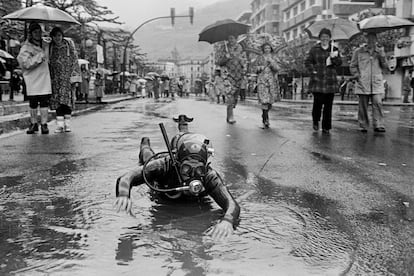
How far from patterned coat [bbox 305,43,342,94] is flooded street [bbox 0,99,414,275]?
3.10 m

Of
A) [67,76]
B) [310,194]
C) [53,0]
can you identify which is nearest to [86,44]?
[53,0]

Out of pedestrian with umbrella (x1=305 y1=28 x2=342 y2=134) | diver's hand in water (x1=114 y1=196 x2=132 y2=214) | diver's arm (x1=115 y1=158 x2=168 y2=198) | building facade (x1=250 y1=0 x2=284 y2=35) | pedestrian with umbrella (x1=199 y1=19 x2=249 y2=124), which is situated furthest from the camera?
building facade (x1=250 y1=0 x2=284 y2=35)

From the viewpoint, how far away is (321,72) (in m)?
9.66

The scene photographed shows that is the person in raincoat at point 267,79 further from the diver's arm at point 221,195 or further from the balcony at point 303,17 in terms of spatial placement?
the balcony at point 303,17

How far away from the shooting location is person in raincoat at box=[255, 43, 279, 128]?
1054cm

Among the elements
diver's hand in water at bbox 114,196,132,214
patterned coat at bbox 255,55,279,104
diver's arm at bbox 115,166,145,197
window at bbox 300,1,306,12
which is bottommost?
diver's hand in water at bbox 114,196,132,214

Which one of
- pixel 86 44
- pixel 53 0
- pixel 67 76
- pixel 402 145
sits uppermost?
pixel 53 0

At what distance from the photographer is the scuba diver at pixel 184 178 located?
3445mm

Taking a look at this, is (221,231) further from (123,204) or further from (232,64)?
(232,64)

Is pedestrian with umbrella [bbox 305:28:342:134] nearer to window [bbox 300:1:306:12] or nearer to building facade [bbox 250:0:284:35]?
window [bbox 300:1:306:12]

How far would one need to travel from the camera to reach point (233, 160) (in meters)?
6.07

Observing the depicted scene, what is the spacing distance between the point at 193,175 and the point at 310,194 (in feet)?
4.20

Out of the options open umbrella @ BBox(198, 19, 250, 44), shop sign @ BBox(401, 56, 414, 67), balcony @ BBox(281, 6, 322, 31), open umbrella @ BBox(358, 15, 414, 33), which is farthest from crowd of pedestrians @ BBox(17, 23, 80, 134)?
balcony @ BBox(281, 6, 322, 31)

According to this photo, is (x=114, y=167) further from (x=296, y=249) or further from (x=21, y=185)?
(x=296, y=249)
